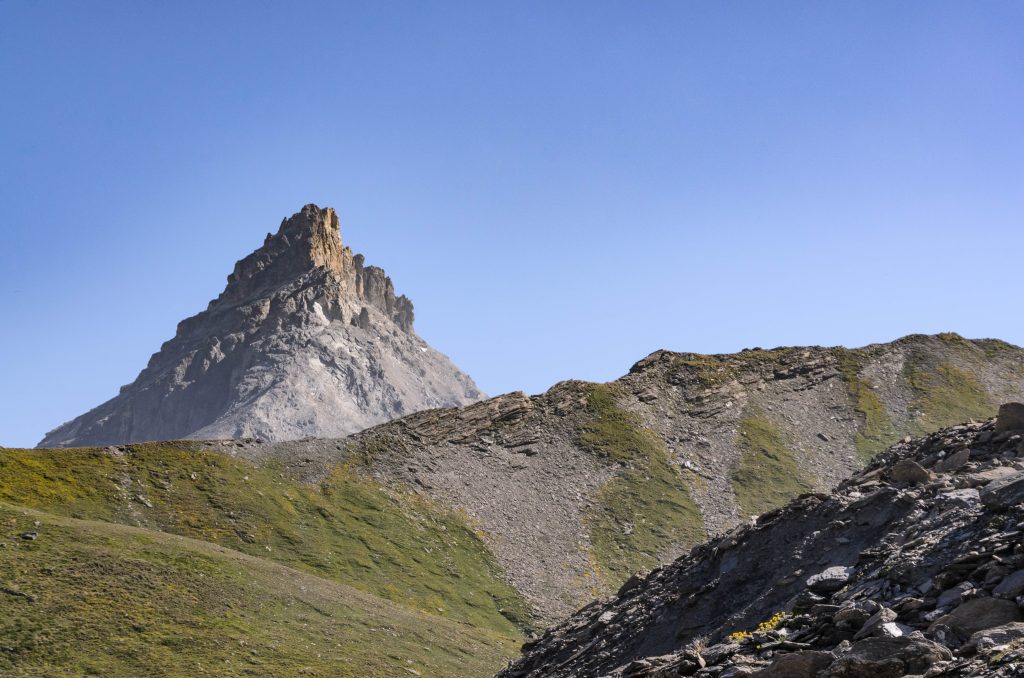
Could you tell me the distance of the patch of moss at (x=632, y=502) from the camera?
9906 cm

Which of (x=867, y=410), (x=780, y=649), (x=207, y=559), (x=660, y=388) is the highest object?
(x=660, y=388)

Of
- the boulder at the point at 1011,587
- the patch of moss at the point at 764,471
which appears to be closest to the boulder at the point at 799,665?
the boulder at the point at 1011,587

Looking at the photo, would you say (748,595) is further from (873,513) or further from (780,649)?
(780,649)

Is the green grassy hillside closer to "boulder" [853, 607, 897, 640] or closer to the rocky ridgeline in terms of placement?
the rocky ridgeline

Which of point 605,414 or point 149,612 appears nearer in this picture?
point 149,612

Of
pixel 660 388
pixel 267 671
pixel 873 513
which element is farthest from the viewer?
pixel 660 388

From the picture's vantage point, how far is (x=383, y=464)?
104062 millimetres

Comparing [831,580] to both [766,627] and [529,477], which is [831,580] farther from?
[529,477]

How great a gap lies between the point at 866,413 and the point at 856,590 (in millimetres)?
114069

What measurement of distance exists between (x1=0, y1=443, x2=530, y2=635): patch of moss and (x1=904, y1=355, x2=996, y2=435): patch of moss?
67321 mm

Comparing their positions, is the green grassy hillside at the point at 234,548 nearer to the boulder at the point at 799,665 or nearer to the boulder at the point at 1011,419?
the boulder at the point at 1011,419

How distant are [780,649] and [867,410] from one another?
117882mm

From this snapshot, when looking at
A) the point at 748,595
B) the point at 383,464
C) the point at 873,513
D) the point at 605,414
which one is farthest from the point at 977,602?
the point at 605,414

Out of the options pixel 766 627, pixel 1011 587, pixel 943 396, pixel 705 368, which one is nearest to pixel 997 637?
pixel 1011 587
